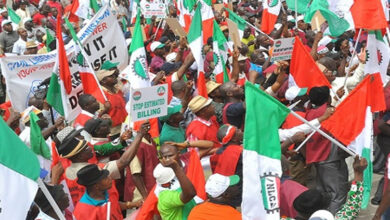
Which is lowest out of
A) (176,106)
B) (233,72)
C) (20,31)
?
(20,31)

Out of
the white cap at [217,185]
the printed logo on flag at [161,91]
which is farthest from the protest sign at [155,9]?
the white cap at [217,185]

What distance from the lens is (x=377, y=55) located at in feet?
26.3

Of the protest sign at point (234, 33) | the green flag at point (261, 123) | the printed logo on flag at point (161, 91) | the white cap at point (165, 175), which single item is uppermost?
the green flag at point (261, 123)

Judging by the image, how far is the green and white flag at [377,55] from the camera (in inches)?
315

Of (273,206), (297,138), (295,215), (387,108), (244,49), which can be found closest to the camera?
(273,206)

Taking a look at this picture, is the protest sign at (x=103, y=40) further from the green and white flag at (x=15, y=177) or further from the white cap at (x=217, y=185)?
the green and white flag at (x=15, y=177)

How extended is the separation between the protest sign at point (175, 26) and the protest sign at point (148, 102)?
5543 millimetres

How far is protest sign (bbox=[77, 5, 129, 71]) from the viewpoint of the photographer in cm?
861

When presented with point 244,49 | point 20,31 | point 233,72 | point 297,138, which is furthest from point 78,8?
point 297,138

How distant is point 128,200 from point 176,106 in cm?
115

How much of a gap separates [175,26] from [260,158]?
7.46 metres

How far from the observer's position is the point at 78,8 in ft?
42.3

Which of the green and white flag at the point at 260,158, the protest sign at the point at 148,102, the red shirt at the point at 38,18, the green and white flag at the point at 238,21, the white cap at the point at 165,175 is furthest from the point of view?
the red shirt at the point at 38,18

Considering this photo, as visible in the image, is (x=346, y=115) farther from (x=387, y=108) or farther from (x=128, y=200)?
(x=128, y=200)
